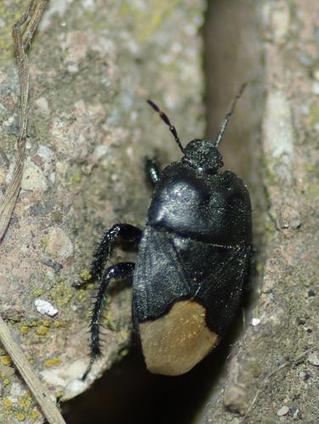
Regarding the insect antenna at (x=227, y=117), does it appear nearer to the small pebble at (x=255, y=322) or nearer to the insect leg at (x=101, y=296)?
the insect leg at (x=101, y=296)

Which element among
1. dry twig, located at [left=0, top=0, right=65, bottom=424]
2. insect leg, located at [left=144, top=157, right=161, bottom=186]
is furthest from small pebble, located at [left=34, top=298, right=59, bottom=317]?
insect leg, located at [left=144, top=157, right=161, bottom=186]

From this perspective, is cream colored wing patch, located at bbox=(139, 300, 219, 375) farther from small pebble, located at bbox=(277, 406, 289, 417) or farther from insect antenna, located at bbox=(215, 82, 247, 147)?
insect antenna, located at bbox=(215, 82, 247, 147)

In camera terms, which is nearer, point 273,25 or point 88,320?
point 88,320

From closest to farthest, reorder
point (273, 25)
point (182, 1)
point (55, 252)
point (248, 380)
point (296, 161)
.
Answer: point (248, 380) → point (55, 252) → point (296, 161) → point (273, 25) → point (182, 1)

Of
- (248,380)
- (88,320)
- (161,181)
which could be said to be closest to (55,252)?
(88,320)

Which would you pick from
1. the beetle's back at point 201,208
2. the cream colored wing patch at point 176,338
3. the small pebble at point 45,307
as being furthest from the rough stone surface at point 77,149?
the beetle's back at point 201,208

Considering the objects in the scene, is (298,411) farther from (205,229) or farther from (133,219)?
(133,219)
